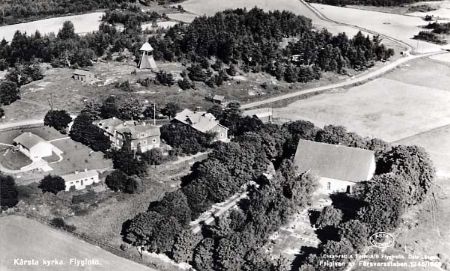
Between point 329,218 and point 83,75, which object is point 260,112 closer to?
point 83,75

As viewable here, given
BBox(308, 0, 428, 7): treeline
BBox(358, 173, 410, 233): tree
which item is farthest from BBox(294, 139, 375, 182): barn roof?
BBox(308, 0, 428, 7): treeline

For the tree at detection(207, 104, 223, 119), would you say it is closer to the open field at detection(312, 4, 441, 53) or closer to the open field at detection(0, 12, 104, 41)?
the open field at detection(0, 12, 104, 41)

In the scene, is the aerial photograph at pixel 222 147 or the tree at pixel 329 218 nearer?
the aerial photograph at pixel 222 147

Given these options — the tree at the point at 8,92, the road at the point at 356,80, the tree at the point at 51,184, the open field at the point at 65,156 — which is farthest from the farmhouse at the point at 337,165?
the tree at the point at 8,92

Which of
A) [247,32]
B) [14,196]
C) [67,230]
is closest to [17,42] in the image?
[247,32]

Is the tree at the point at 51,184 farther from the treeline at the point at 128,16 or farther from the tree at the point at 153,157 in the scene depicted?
the treeline at the point at 128,16
